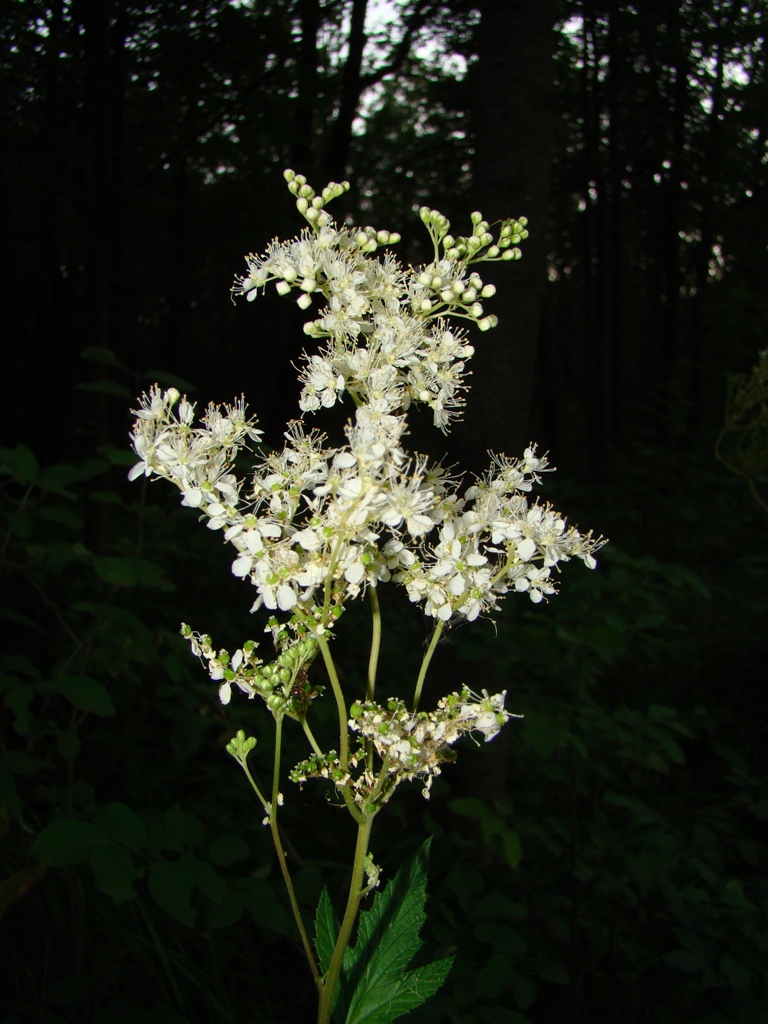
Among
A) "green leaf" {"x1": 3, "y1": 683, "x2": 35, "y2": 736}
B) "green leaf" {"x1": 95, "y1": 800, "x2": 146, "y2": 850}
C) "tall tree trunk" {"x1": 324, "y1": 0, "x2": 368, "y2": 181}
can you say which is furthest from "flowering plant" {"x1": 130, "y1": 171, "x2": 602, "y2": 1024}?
"tall tree trunk" {"x1": 324, "y1": 0, "x2": 368, "y2": 181}

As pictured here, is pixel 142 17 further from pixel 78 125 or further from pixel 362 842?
pixel 362 842

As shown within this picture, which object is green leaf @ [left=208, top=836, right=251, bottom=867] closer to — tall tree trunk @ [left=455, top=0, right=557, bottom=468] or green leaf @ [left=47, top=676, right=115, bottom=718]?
green leaf @ [left=47, top=676, right=115, bottom=718]

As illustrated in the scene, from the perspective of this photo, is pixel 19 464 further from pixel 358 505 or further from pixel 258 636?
pixel 258 636

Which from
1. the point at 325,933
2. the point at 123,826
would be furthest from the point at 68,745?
the point at 325,933

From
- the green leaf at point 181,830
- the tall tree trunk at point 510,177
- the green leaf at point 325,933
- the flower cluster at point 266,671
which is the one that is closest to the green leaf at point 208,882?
the green leaf at point 181,830

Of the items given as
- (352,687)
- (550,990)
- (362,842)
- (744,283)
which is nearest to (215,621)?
(352,687)

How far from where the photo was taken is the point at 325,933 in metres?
1.23

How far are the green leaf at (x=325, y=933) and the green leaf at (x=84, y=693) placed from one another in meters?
1.02

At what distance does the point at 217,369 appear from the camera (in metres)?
18.1

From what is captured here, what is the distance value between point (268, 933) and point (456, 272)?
6.54 ft

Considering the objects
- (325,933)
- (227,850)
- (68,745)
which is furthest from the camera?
(68,745)

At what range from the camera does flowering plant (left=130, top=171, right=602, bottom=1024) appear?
1.05 metres

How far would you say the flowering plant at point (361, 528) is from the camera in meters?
1.05

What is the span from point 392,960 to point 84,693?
126 cm
